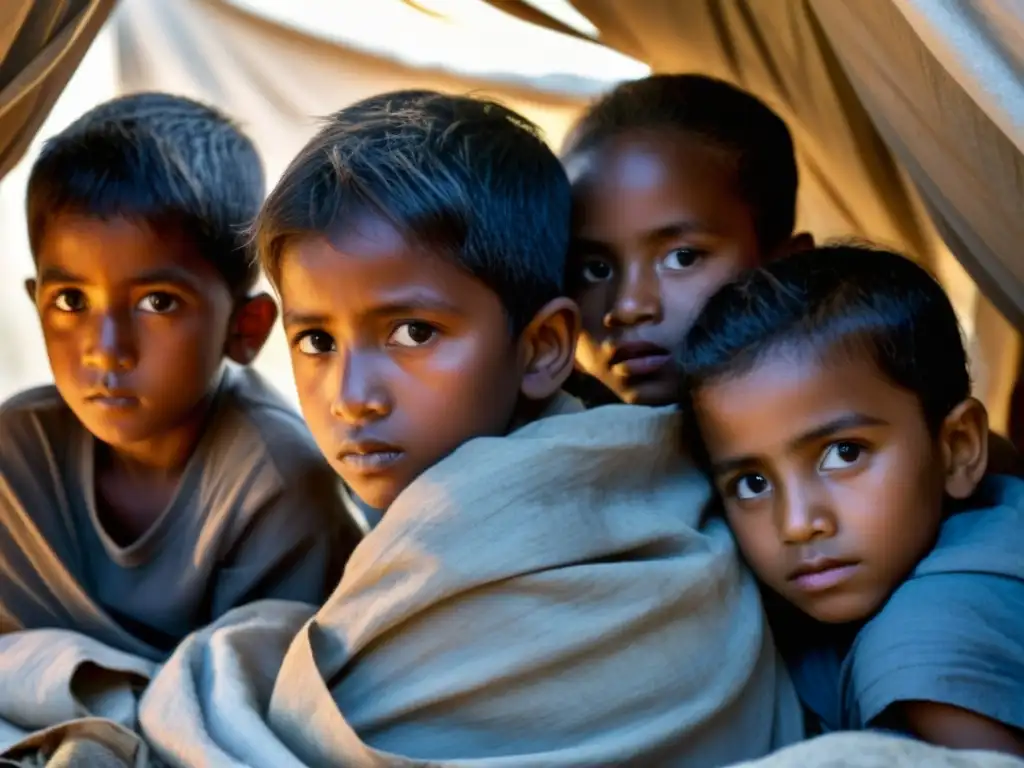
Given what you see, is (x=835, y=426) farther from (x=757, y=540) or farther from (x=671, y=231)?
(x=671, y=231)

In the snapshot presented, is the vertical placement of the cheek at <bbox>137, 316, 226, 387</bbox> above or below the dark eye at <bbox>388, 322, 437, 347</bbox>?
below

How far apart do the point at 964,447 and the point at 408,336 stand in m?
0.50

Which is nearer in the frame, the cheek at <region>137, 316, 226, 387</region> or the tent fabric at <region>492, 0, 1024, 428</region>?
the tent fabric at <region>492, 0, 1024, 428</region>

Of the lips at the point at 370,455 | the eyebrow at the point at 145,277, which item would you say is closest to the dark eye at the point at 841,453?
the lips at the point at 370,455

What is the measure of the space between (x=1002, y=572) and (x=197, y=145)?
3.20 ft

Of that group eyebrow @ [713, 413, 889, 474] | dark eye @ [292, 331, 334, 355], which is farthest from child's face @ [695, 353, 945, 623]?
dark eye @ [292, 331, 334, 355]

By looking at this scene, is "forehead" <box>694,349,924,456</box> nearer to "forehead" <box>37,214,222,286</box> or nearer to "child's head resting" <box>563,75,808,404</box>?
"child's head resting" <box>563,75,808,404</box>

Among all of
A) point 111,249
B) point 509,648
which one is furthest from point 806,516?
point 111,249

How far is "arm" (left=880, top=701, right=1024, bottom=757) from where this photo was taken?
92 cm

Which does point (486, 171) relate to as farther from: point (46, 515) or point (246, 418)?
point (46, 515)

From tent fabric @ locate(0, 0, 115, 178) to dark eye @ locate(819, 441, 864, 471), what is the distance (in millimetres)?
878

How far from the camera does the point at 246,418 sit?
1.41 metres

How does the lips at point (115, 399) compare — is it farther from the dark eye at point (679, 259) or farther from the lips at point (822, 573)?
the lips at point (822, 573)

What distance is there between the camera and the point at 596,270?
1347 millimetres
